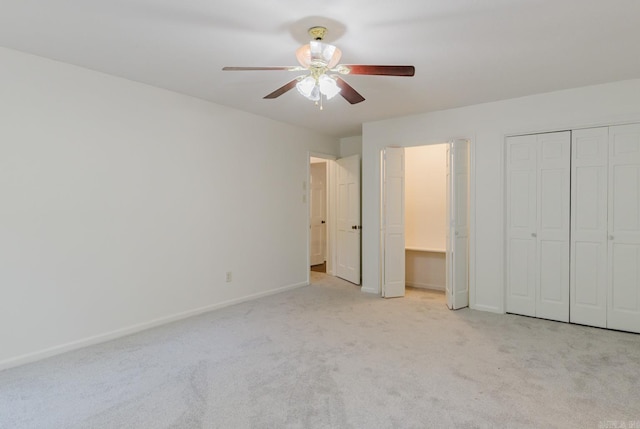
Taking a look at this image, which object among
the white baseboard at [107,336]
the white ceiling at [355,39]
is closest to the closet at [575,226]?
the white ceiling at [355,39]

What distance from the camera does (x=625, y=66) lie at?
3035 millimetres

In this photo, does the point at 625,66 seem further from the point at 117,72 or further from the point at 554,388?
the point at 117,72

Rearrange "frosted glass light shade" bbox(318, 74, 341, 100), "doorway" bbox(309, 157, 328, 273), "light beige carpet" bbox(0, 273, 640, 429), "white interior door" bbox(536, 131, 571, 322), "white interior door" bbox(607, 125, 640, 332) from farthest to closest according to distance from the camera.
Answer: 1. "doorway" bbox(309, 157, 328, 273)
2. "white interior door" bbox(536, 131, 571, 322)
3. "white interior door" bbox(607, 125, 640, 332)
4. "frosted glass light shade" bbox(318, 74, 341, 100)
5. "light beige carpet" bbox(0, 273, 640, 429)

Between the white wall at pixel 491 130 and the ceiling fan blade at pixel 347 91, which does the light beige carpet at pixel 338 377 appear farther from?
the ceiling fan blade at pixel 347 91

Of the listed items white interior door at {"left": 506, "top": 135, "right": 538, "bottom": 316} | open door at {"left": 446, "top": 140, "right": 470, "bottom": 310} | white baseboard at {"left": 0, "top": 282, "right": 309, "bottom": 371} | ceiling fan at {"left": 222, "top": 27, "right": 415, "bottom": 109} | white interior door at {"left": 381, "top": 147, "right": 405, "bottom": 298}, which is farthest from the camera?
white interior door at {"left": 381, "top": 147, "right": 405, "bottom": 298}

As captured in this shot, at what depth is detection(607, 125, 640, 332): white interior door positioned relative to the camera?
3.41 m

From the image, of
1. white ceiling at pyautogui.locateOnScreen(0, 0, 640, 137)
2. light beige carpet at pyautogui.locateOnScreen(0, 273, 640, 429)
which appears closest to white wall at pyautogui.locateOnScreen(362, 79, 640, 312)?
white ceiling at pyautogui.locateOnScreen(0, 0, 640, 137)

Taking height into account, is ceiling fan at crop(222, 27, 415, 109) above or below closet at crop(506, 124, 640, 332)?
above

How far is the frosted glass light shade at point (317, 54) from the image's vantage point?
226cm

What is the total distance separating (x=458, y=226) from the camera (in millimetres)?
4207

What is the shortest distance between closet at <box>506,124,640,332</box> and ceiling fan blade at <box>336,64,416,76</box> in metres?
2.44

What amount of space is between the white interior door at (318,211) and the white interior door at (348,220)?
1.36 metres

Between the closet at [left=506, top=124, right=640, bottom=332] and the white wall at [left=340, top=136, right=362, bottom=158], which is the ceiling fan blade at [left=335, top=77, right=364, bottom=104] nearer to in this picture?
the closet at [left=506, top=124, right=640, bottom=332]

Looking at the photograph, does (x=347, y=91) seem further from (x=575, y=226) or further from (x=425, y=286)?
(x=425, y=286)
